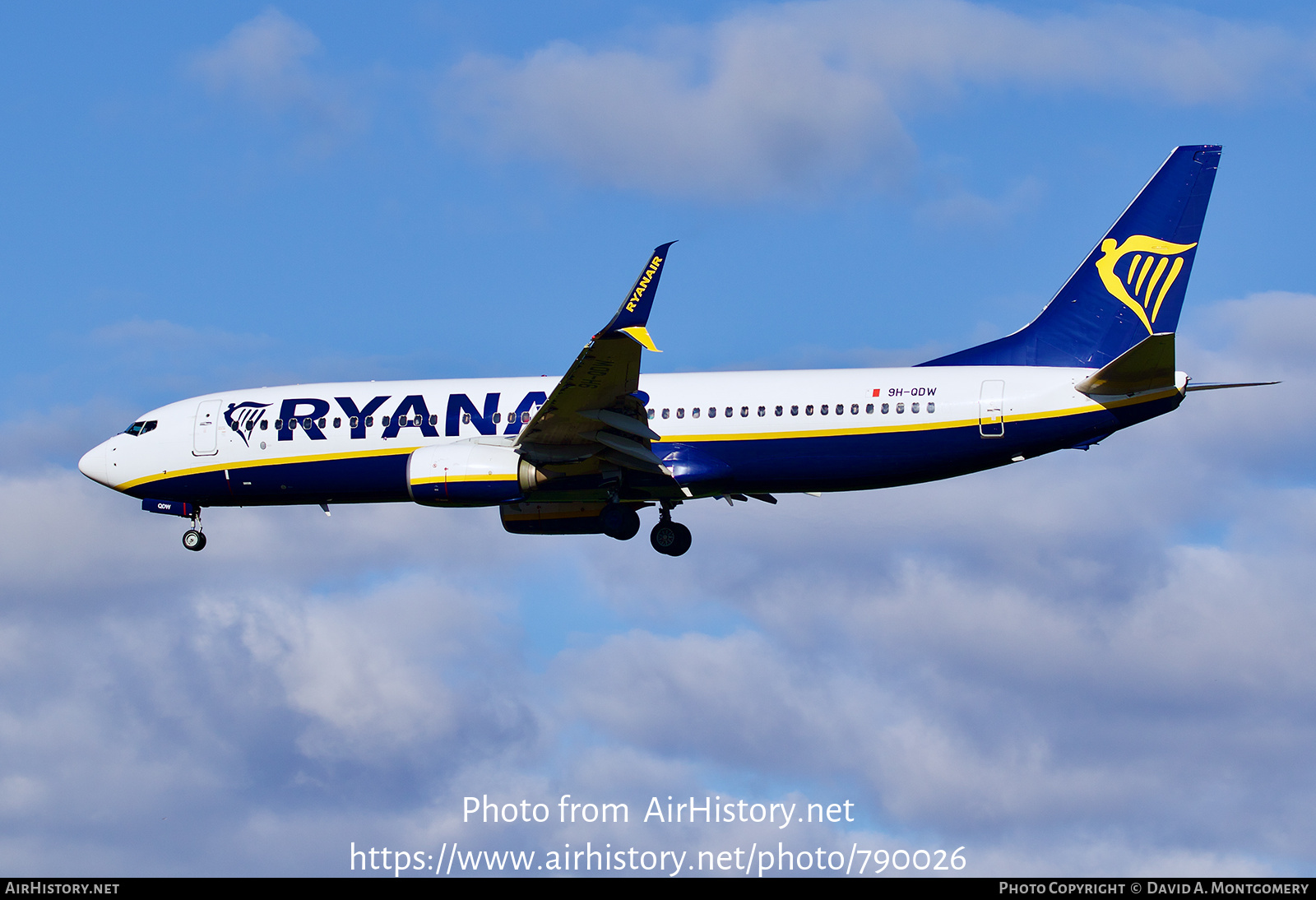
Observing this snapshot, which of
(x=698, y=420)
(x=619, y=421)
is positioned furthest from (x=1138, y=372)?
(x=619, y=421)

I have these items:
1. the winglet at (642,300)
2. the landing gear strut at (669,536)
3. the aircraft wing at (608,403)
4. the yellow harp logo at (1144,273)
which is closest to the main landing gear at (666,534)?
the landing gear strut at (669,536)

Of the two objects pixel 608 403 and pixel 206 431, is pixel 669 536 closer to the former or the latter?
pixel 608 403

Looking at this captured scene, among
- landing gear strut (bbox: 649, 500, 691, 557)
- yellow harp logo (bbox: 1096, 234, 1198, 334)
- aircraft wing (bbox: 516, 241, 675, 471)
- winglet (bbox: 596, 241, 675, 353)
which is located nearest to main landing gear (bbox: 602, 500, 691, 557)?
landing gear strut (bbox: 649, 500, 691, 557)

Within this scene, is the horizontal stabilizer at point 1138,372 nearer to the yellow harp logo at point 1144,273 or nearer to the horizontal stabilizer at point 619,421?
the yellow harp logo at point 1144,273

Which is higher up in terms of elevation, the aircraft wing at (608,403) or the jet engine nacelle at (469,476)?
the aircraft wing at (608,403)

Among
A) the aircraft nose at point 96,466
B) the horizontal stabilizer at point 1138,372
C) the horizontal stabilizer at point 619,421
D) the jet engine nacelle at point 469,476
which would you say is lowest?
the jet engine nacelle at point 469,476

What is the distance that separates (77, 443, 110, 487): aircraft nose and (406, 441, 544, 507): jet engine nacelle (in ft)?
32.1

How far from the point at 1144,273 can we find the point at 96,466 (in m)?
25.8

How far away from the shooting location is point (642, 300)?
99.2 feet

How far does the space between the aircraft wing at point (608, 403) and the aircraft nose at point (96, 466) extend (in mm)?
12050

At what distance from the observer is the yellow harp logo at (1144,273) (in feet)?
112

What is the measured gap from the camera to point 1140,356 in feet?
101

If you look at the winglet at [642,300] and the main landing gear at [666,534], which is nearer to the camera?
the winglet at [642,300]
